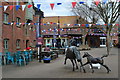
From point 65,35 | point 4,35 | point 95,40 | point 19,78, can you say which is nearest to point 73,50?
point 19,78

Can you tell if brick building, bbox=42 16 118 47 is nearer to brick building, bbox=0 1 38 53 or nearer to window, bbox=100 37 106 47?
window, bbox=100 37 106 47

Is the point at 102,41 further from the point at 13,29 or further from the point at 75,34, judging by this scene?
the point at 13,29

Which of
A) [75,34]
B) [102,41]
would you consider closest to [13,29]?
[75,34]

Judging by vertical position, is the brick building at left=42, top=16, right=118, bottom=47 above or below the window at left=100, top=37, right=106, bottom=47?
above

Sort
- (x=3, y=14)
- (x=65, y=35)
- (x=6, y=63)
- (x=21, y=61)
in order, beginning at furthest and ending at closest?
(x=65, y=35)
(x=3, y=14)
(x=6, y=63)
(x=21, y=61)

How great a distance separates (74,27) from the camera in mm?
46094

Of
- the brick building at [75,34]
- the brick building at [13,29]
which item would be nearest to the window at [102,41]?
the brick building at [75,34]

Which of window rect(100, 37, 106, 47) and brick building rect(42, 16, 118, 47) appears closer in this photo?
brick building rect(42, 16, 118, 47)

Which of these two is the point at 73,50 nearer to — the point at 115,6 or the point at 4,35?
the point at 4,35

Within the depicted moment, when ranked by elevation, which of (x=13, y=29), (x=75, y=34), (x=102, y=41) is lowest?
(x=102, y=41)

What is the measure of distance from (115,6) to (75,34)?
2514cm

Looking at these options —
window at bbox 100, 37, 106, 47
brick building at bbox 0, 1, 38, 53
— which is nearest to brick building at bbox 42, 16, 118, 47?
window at bbox 100, 37, 106, 47

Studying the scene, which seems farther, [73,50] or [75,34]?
[75,34]

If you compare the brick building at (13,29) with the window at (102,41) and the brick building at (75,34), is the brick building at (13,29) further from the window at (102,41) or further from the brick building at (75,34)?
the window at (102,41)
